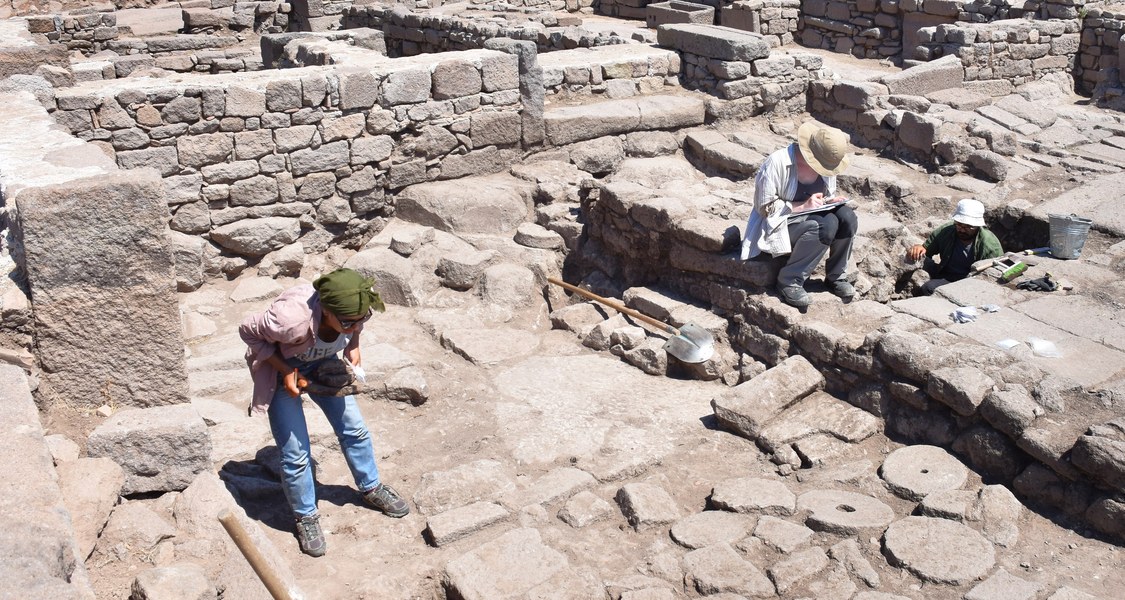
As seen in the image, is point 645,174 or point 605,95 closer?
point 645,174

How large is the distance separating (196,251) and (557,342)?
2842 mm

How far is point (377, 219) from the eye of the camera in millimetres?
8875

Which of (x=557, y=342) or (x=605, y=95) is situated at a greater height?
(x=605, y=95)

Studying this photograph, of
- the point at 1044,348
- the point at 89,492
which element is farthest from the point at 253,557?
the point at 1044,348

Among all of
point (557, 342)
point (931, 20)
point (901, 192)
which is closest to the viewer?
point (557, 342)

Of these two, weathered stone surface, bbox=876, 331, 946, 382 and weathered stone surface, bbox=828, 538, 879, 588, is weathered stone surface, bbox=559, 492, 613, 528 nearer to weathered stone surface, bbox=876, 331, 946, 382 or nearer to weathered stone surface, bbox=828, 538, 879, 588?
weathered stone surface, bbox=828, 538, 879, 588

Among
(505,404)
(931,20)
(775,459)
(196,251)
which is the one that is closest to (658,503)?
(775,459)

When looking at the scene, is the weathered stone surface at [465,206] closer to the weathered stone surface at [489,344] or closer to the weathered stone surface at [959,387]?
the weathered stone surface at [489,344]

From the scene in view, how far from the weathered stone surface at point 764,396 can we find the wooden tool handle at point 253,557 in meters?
3.21

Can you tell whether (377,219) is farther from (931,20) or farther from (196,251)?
(931,20)

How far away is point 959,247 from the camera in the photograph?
24.0ft

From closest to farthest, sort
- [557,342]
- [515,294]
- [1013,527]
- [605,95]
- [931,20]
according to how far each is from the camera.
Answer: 1. [1013,527]
2. [557,342]
3. [515,294]
4. [605,95]
5. [931,20]

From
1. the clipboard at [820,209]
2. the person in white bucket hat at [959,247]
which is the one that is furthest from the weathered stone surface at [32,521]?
the person in white bucket hat at [959,247]

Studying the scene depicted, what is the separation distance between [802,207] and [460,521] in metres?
3.16
